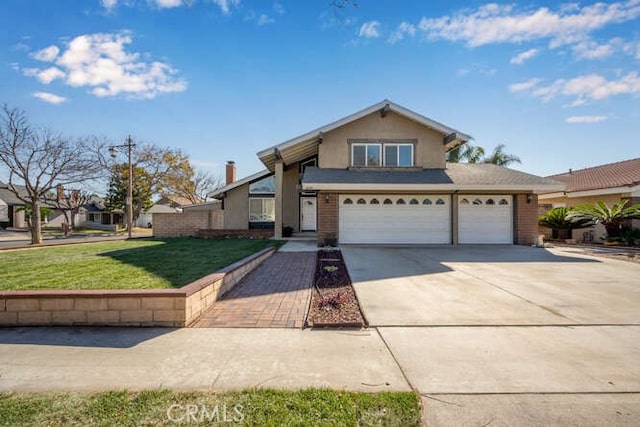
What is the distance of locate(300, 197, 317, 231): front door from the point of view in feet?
60.3

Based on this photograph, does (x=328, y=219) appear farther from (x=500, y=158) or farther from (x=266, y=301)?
(x=500, y=158)

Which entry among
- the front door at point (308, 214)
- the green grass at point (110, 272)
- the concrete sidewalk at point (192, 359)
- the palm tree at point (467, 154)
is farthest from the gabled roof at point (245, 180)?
the palm tree at point (467, 154)

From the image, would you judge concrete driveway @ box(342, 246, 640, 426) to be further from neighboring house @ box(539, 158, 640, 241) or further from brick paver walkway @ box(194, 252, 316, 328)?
neighboring house @ box(539, 158, 640, 241)

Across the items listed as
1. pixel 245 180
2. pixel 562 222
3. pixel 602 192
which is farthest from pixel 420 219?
pixel 602 192

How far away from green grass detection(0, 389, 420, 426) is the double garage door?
11049 mm

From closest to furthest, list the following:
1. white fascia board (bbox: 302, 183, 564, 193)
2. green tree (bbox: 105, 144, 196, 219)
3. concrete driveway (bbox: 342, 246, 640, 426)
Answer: concrete driveway (bbox: 342, 246, 640, 426), white fascia board (bbox: 302, 183, 564, 193), green tree (bbox: 105, 144, 196, 219)

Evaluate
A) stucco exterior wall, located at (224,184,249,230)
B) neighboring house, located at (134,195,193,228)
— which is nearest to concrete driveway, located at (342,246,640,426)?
stucco exterior wall, located at (224,184,249,230)

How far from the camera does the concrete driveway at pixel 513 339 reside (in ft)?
8.81

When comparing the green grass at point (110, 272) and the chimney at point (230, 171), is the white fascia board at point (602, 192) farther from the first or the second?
the chimney at point (230, 171)

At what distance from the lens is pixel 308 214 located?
18484mm

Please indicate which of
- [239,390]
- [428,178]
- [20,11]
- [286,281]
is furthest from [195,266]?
[428,178]

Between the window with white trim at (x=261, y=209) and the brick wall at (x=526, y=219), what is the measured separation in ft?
43.2

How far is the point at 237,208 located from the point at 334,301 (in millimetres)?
14898

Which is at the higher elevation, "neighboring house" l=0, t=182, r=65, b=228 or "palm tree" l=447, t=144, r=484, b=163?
"palm tree" l=447, t=144, r=484, b=163
